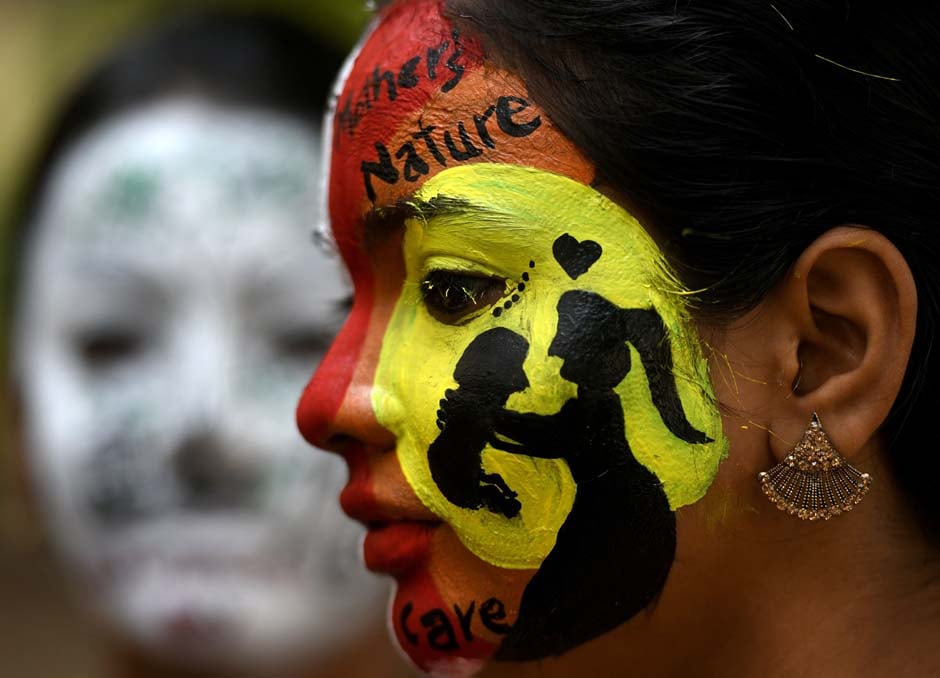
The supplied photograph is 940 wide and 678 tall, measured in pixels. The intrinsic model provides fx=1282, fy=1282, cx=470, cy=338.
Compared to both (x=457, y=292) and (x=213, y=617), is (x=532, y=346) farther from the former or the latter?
(x=213, y=617)

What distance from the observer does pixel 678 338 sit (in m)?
1.76

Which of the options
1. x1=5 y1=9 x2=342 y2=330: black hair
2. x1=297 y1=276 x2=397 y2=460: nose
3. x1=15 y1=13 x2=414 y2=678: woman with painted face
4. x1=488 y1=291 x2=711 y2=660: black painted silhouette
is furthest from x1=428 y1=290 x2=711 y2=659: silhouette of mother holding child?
x1=5 y1=9 x2=342 y2=330: black hair

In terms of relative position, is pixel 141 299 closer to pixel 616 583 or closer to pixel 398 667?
pixel 398 667

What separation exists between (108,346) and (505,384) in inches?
78.5

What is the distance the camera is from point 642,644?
1832 millimetres

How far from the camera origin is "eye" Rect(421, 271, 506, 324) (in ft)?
5.99

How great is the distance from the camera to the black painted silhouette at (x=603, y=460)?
69.1 inches

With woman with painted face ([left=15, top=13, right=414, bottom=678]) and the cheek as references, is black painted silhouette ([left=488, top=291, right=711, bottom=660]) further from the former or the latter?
woman with painted face ([left=15, top=13, right=414, bottom=678])

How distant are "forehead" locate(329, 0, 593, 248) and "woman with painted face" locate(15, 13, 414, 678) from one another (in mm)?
1361

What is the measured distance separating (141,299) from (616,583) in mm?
2018

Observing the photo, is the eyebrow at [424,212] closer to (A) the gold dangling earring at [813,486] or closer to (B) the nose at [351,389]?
(B) the nose at [351,389]

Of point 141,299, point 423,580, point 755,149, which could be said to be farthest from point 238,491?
point 755,149

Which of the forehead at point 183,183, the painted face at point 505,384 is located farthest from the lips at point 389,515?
the forehead at point 183,183

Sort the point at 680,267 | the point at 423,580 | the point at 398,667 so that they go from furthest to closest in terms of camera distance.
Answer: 1. the point at 398,667
2. the point at 423,580
3. the point at 680,267
